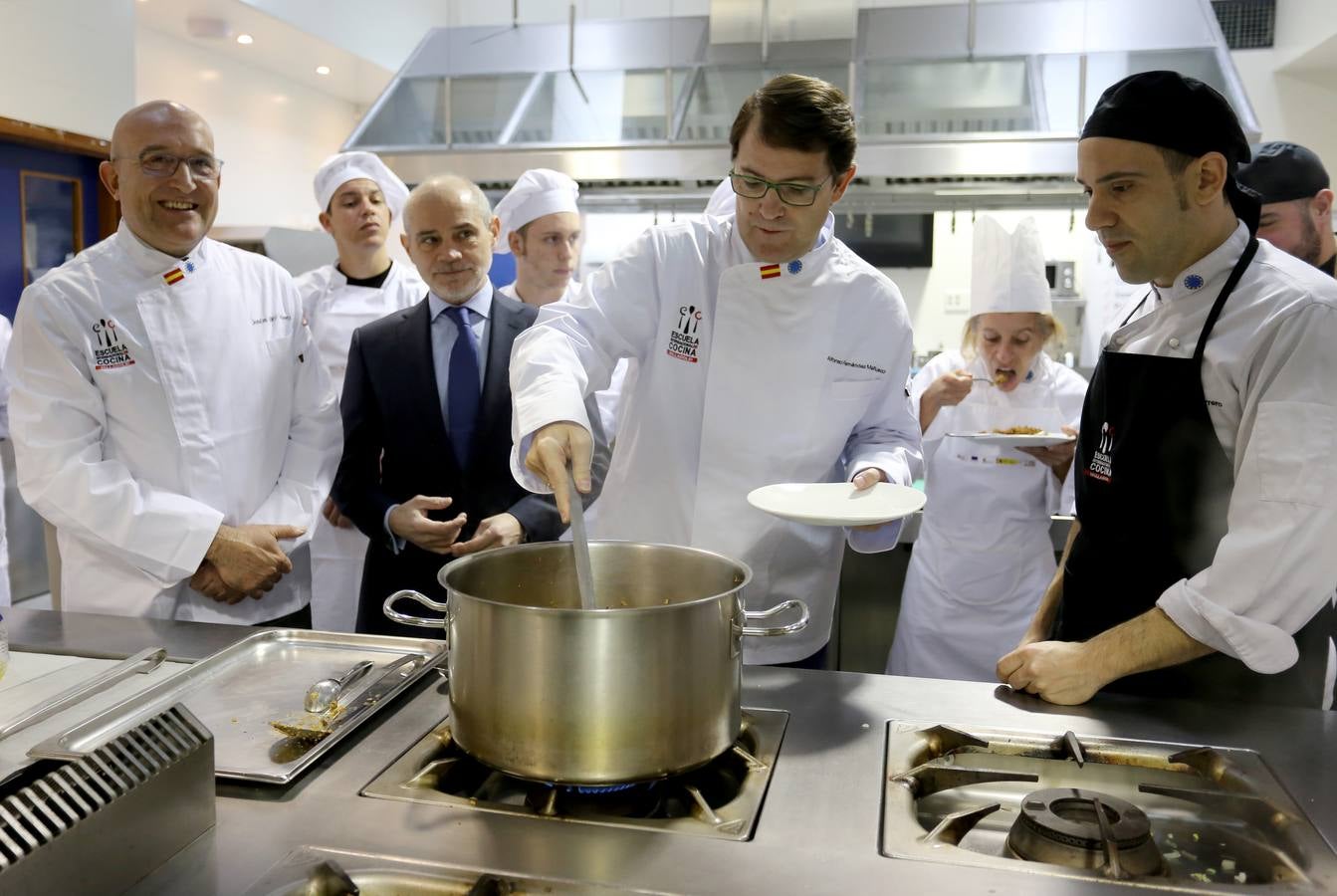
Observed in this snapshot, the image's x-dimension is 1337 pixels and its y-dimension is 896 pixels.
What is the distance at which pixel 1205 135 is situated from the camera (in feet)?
4.02

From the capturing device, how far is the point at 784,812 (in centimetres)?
82

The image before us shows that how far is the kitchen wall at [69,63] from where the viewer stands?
13.8ft

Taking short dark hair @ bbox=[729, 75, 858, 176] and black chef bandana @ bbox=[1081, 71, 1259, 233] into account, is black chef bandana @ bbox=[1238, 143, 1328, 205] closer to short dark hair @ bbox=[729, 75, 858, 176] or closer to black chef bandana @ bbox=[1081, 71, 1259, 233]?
black chef bandana @ bbox=[1081, 71, 1259, 233]

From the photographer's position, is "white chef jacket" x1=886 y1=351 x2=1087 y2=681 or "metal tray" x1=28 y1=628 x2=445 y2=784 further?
"white chef jacket" x1=886 y1=351 x2=1087 y2=681

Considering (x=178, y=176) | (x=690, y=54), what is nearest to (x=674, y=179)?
(x=690, y=54)

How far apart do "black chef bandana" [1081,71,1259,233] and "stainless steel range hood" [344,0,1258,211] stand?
6.87 ft

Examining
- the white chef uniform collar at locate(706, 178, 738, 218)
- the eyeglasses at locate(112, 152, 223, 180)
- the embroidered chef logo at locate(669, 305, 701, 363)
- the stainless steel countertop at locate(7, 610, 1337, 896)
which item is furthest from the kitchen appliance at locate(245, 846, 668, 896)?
the white chef uniform collar at locate(706, 178, 738, 218)

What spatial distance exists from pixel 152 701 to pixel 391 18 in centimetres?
633

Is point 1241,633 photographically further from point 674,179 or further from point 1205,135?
point 674,179

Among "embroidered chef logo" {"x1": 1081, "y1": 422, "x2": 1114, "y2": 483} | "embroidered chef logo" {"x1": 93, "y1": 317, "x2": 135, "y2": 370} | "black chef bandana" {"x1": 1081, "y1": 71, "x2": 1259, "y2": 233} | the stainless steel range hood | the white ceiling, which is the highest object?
the white ceiling

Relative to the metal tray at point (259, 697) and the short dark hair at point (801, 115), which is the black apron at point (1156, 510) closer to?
the short dark hair at point (801, 115)

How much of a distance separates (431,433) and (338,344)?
3.14 feet

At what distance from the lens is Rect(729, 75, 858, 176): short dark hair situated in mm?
1383

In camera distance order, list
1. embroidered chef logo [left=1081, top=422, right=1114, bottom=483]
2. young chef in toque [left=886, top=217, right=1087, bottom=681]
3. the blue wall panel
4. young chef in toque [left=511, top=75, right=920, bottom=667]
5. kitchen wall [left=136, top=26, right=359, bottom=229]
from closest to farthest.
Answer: embroidered chef logo [left=1081, top=422, right=1114, bottom=483] → young chef in toque [left=511, top=75, right=920, bottom=667] → young chef in toque [left=886, top=217, right=1087, bottom=681] → the blue wall panel → kitchen wall [left=136, top=26, right=359, bottom=229]
